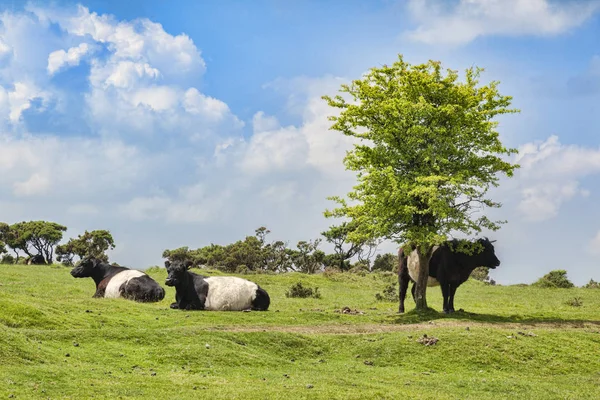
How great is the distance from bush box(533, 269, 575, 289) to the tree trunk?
29.3 metres

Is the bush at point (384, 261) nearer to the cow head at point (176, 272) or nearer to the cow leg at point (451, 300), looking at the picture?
the cow leg at point (451, 300)

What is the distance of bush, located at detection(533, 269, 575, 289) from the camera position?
58647 millimetres

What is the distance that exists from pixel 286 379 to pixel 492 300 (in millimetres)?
29894

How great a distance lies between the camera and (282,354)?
2144cm

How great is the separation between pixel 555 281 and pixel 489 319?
32597mm

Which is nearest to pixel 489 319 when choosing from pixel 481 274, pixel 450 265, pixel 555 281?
pixel 450 265

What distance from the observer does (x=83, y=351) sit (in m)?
18.5

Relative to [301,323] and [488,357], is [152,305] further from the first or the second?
[488,357]

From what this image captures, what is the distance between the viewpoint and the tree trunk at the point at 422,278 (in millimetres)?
32594

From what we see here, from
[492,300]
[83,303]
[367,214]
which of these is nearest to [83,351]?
[83,303]

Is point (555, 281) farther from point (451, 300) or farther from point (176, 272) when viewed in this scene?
point (176, 272)

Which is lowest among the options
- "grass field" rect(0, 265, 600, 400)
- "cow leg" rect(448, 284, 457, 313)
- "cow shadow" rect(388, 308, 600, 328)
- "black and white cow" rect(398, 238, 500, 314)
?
"grass field" rect(0, 265, 600, 400)

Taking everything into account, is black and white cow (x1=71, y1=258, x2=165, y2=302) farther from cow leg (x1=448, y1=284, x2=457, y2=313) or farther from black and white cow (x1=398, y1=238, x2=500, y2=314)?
cow leg (x1=448, y1=284, x2=457, y2=313)

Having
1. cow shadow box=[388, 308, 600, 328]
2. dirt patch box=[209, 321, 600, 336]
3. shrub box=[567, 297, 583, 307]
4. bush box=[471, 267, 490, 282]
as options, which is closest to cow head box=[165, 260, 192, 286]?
dirt patch box=[209, 321, 600, 336]
